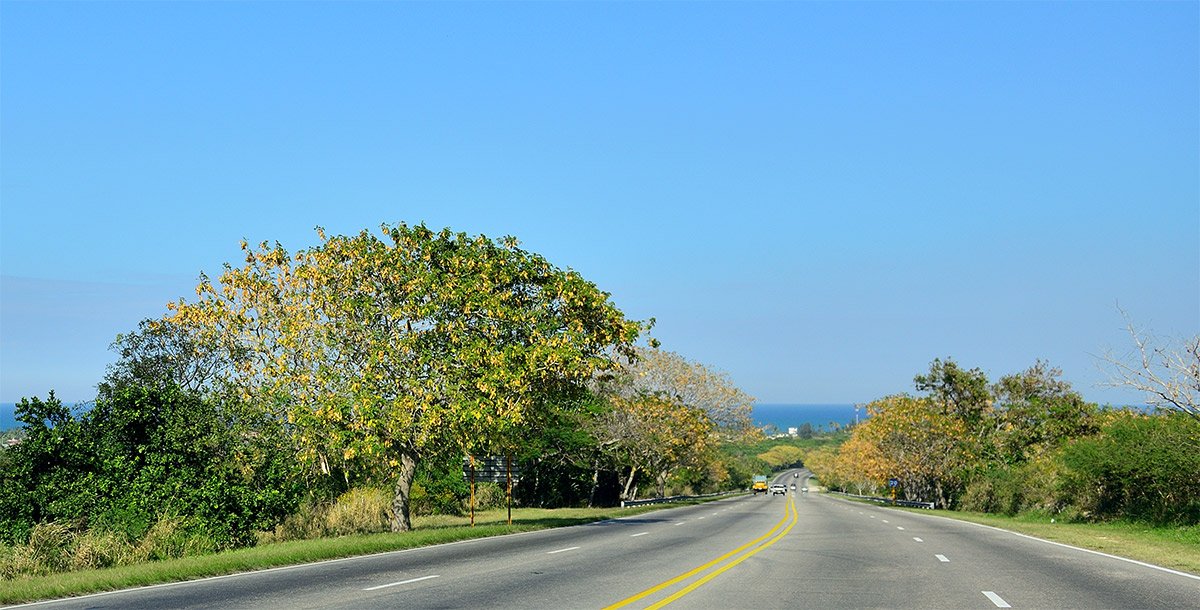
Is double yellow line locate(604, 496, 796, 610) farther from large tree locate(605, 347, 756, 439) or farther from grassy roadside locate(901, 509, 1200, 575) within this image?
large tree locate(605, 347, 756, 439)

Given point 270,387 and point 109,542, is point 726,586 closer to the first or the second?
point 109,542

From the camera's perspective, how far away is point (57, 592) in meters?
15.8

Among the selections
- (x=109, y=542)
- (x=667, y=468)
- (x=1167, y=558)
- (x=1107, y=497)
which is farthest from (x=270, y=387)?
(x=667, y=468)

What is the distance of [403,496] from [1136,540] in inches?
827

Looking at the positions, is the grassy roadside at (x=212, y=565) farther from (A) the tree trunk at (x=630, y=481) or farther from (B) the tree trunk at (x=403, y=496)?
(A) the tree trunk at (x=630, y=481)

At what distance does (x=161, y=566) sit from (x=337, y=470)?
70.7 feet

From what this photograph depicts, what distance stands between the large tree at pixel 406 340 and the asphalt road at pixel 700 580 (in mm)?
6129

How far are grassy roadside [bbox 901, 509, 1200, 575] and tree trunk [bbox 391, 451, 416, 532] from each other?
738 inches

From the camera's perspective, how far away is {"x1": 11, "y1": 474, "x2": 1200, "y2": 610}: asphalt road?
47.7ft

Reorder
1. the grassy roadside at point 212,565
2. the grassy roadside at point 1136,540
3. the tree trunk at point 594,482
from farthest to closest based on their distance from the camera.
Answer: the tree trunk at point 594,482 → the grassy roadside at point 1136,540 → the grassy roadside at point 212,565

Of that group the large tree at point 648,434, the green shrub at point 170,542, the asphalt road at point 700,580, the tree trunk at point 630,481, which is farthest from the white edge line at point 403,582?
the tree trunk at point 630,481

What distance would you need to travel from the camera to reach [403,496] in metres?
33.8

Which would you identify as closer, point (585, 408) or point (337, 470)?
point (337, 470)

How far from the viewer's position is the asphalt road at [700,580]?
14547 millimetres
